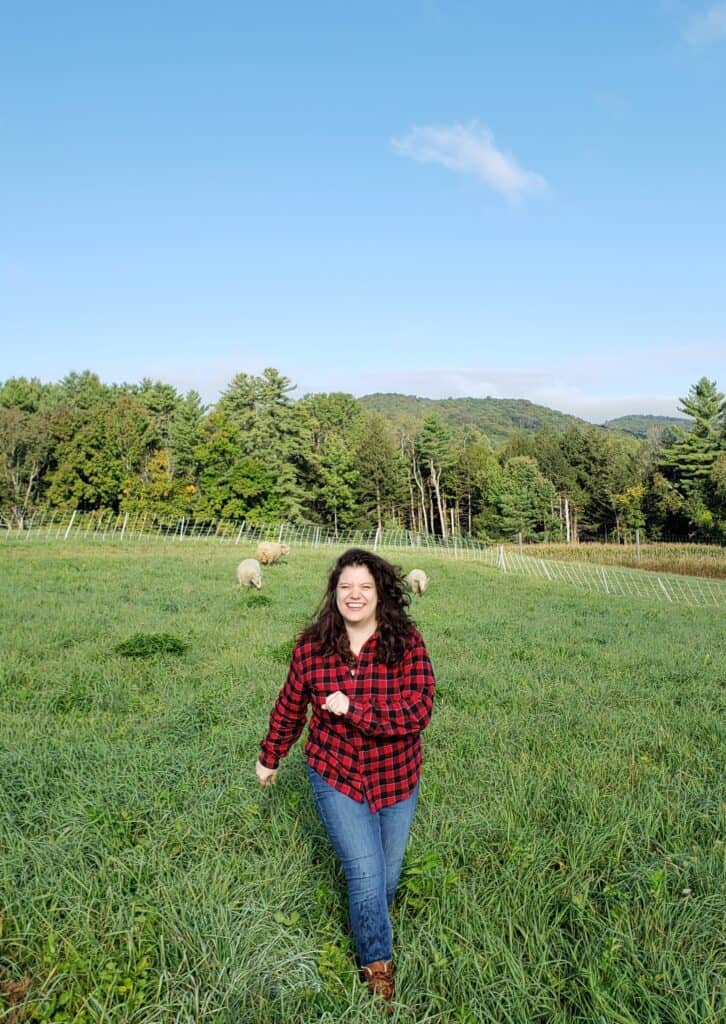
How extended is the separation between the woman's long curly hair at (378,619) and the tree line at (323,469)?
5098cm

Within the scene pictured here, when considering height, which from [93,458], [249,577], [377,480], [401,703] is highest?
[93,458]

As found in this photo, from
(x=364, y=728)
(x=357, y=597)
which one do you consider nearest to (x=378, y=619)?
(x=357, y=597)

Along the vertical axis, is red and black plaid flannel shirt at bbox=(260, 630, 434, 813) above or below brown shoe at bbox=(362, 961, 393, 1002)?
above

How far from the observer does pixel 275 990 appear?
266 centimetres

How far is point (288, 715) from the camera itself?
308 cm

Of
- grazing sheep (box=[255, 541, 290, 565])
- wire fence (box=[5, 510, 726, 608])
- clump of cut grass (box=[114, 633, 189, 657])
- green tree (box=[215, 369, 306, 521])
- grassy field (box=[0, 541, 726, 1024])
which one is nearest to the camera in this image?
grassy field (box=[0, 541, 726, 1024])

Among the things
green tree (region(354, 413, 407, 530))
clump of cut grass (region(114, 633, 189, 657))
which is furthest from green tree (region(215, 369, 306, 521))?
clump of cut grass (region(114, 633, 189, 657))

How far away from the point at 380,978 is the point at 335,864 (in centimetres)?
86

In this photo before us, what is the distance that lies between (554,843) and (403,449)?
69662 mm

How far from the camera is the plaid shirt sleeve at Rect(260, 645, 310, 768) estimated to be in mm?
3027

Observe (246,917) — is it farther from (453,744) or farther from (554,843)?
(453,744)

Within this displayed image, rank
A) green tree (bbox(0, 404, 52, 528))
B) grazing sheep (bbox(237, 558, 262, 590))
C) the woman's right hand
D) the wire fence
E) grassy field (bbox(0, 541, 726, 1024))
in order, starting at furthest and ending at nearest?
1. green tree (bbox(0, 404, 52, 528))
2. the wire fence
3. grazing sheep (bbox(237, 558, 262, 590))
4. the woman's right hand
5. grassy field (bbox(0, 541, 726, 1024))

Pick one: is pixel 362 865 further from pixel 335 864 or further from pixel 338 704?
pixel 335 864

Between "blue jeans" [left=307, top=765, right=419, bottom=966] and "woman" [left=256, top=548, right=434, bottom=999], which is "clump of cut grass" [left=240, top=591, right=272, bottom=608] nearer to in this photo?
"woman" [left=256, top=548, right=434, bottom=999]
